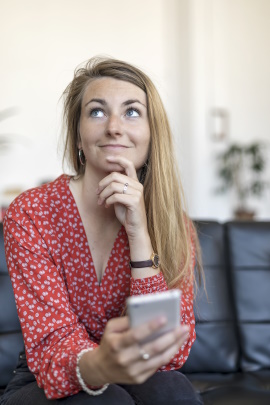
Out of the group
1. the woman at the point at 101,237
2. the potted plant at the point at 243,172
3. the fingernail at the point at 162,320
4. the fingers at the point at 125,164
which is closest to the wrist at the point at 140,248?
the woman at the point at 101,237

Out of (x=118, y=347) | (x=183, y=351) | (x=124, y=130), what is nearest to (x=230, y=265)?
(x=183, y=351)

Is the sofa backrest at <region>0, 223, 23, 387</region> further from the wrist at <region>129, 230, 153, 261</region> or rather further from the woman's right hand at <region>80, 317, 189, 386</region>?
the woman's right hand at <region>80, 317, 189, 386</region>

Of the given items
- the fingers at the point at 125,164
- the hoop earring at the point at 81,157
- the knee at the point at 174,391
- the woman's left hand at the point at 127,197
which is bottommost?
the knee at the point at 174,391

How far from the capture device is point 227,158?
4.66 meters

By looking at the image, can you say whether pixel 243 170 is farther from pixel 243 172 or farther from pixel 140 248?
pixel 140 248

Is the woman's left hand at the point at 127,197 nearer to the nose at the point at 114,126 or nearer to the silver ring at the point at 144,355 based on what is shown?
the nose at the point at 114,126

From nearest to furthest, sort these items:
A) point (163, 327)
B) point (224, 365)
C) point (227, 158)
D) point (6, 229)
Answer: point (163, 327), point (6, 229), point (224, 365), point (227, 158)

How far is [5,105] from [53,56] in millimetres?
545

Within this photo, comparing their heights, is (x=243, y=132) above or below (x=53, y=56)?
below

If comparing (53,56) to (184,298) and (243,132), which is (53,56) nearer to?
(243,132)

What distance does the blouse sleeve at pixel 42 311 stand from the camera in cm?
113

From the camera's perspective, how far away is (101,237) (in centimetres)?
147

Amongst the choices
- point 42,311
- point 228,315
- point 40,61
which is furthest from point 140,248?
point 40,61

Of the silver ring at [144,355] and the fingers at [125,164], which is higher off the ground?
the fingers at [125,164]
